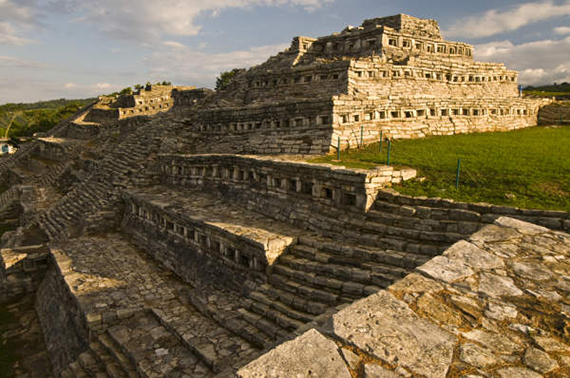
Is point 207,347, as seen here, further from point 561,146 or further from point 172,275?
point 561,146

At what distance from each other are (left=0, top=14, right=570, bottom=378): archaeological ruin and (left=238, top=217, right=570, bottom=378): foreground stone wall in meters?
0.02

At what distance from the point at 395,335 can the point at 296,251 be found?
5.61m

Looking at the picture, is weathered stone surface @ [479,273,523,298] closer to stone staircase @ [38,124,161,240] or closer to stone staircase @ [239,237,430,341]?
stone staircase @ [239,237,430,341]

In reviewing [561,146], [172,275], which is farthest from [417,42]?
[172,275]

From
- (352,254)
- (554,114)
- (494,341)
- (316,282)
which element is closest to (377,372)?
(494,341)

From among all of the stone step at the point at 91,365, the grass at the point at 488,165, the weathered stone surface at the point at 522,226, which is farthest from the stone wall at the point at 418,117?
the stone step at the point at 91,365

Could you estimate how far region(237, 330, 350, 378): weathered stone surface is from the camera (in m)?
3.17

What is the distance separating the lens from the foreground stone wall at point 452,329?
3.21m

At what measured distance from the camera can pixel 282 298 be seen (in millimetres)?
8156

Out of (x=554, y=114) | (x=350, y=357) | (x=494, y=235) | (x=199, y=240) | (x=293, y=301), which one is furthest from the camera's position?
(x=554, y=114)

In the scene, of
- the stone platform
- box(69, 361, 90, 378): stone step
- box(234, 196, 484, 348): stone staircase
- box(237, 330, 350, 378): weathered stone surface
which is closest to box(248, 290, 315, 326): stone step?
box(234, 196, 484, 348): stone staircase

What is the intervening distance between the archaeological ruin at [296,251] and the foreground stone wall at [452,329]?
20 millimetres

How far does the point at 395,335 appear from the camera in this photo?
11.7 ft

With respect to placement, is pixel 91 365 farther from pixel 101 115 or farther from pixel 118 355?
pixel 101 115
